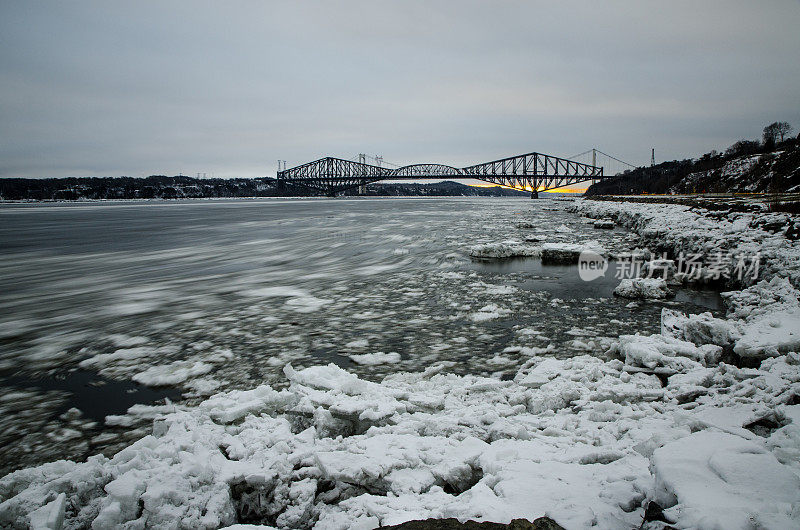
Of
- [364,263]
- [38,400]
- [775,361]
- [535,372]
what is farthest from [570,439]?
[364,263]

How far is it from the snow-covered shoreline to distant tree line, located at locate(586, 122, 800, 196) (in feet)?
102

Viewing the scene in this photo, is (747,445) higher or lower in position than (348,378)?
higher

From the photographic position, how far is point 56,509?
6.06 feet

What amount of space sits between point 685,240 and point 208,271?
1123 centimetres

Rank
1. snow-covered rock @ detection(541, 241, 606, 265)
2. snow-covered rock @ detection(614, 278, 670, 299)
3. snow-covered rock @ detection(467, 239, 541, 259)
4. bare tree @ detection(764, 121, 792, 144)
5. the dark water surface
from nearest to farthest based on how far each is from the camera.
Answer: the dark water surface, snow-covered rock @ detection(614, 278, 670, 299), snow-covered rock @ detection(541, 241, 606, 265), snow-covered rock @ detection(467, 239, 541, 259), bare tree @ detection(764, 121, 792, 144)

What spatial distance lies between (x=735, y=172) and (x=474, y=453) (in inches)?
2352

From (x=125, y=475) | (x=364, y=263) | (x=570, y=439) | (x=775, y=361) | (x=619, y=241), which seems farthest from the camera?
(x=619, y=241)

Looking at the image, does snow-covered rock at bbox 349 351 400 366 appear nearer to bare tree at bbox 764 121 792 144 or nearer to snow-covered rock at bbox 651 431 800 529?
snow-covered rock at bbox 651 431 800 529

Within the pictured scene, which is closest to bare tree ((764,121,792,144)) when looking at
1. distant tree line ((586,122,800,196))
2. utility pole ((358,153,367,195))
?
distant tree line ((586,122,800,196))

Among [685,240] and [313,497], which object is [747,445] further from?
[685,240]

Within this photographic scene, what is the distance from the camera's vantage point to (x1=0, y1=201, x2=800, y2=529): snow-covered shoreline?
173 centimetres

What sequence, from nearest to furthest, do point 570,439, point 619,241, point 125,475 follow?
1. point 125,475
2. point 570,439
3. point 619,241

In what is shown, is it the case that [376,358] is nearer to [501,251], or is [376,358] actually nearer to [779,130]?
[501,251]

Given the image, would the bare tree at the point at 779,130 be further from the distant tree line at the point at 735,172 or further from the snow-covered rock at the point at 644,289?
the snow-covered rock at the point at 644,289
